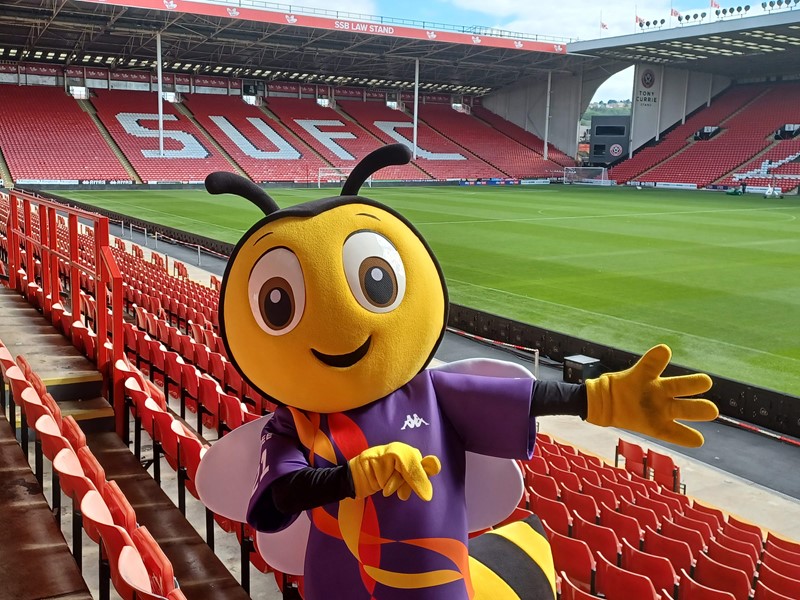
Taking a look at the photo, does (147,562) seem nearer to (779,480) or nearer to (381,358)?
(381,358)

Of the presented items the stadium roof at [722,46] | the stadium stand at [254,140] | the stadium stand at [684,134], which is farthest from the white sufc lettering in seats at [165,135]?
the stadium stand at [684,134]

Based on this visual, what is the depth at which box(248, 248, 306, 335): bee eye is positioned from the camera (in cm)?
280

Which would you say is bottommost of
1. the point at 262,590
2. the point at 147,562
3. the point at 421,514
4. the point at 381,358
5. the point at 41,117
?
the point at 262,590

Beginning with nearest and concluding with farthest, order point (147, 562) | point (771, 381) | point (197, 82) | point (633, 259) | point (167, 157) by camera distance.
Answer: point (147, 562) → point (771, 381) → point (633, 259) → point (167, 157) → point (197, 82)

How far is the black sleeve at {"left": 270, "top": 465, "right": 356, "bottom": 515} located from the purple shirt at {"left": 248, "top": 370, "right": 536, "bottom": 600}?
58 millimetres

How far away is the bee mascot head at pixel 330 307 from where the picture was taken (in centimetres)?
278

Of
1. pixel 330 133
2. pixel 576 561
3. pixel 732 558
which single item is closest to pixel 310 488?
pixel 576 561

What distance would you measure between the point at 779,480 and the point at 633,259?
44.5ft

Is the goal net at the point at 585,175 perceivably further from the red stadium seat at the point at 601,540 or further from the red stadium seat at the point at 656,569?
the red stadium seat at the point at 656,569

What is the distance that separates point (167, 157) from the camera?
4731cm

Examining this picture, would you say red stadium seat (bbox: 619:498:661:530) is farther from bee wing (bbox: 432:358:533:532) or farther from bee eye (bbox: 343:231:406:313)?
bee eye (bbox: 343:231:406:313)

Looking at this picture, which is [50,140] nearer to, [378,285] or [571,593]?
[571,593]

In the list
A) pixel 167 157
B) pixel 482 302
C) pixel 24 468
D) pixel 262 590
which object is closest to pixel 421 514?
pixel 262 590

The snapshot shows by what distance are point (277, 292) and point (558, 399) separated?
43.4 inches
